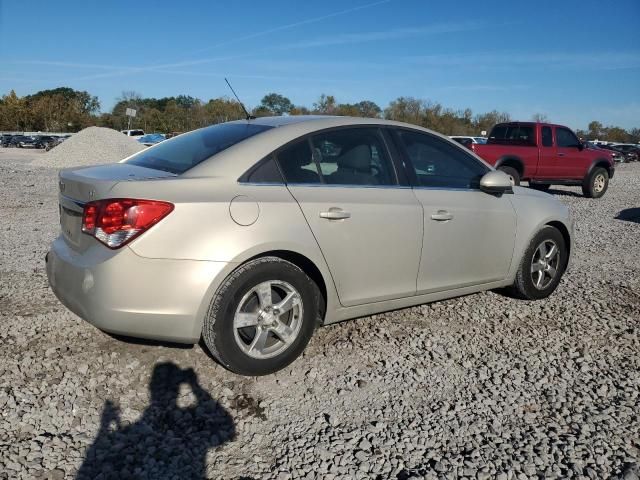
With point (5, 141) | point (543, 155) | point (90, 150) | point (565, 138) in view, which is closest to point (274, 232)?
point (543, 155)

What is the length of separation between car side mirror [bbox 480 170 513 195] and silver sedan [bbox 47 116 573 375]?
0.02 m

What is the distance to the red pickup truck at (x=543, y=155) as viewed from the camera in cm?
1365

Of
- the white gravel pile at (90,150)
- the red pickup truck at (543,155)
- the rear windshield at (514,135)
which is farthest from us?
the white gravel pile at (90,150)

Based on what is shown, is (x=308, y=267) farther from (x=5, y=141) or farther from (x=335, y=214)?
(x=5, y=141)

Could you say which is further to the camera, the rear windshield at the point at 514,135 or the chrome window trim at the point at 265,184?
the rear windshield at the point at 514,135

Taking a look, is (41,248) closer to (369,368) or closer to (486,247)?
(369,368)

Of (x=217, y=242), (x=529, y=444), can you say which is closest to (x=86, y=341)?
(x=217, y=242)

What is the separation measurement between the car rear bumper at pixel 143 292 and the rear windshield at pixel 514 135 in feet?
41.2

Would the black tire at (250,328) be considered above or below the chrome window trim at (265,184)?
below

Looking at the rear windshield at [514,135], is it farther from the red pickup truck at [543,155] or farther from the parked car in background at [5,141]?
the parked car in background at [5,141]

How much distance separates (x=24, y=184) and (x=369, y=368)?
42.7ft

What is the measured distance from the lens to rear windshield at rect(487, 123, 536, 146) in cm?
1382

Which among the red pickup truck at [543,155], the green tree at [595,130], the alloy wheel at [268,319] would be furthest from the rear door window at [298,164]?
the green tree at [595,130]

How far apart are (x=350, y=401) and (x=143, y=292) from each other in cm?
129
